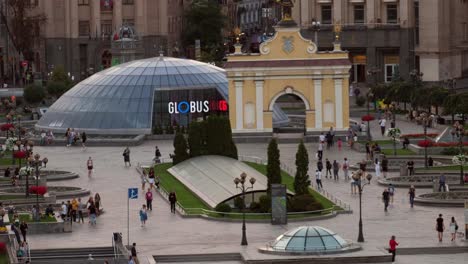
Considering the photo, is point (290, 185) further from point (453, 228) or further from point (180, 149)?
point (453, 228)

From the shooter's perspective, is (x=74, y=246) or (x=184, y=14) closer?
(x=74, y=246)

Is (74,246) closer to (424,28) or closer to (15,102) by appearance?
(15,102)

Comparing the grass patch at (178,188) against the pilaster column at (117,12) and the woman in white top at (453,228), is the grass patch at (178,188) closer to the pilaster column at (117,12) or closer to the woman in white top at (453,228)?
the woman in white top at (453,228)

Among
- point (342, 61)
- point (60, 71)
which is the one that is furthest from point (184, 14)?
point (342, 61)

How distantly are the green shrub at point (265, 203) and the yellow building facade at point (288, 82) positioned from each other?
39399 millimetres

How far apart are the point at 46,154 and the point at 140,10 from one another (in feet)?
222

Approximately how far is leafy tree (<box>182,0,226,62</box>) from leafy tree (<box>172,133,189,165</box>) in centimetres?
8543

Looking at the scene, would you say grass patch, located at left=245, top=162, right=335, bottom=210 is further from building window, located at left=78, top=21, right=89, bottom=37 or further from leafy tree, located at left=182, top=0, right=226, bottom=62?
leafy tree, located at left=182, top=0, right=226, bottom=62

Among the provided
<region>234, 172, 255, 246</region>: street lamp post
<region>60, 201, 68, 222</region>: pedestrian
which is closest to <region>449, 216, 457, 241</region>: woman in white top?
<region>234, 172, 255, 246</region>: street lamp post

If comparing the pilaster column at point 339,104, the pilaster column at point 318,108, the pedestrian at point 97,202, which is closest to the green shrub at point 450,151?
the pilaster column at point 339,104

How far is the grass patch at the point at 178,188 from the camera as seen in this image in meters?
90.7

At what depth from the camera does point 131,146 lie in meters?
124

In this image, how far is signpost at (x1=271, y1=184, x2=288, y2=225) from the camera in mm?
83438

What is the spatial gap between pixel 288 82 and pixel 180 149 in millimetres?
21835
